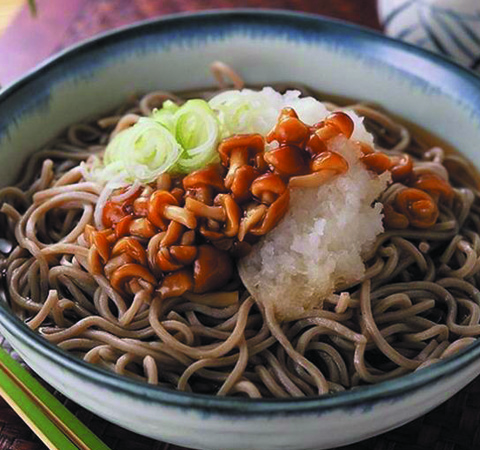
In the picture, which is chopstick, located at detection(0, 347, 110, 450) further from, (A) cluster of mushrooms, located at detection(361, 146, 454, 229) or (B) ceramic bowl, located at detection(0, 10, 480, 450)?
(A) cluster of mushrooms, located at detection(361, 146, 454, 229)


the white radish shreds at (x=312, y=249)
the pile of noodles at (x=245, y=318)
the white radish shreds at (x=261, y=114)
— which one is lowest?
the pile of noodles at (x=245, y=318)

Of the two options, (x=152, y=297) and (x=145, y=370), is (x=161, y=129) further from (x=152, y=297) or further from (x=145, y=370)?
(x=145, y=370)

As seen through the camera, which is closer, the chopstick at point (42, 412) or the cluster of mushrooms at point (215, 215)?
the chopstick at point (42, 412)

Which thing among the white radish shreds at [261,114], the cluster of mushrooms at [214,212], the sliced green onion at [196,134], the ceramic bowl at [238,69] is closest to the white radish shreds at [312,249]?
the cluster of mushrooms at [214,212]

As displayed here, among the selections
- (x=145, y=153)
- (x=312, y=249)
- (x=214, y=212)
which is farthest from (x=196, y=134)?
(x=312, y=249)

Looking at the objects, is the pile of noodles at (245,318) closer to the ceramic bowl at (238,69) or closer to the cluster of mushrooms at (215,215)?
the cluster of mushrooms at (215,215)

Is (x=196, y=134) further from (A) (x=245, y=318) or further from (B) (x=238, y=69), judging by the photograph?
(B) (x=238, y=69)
